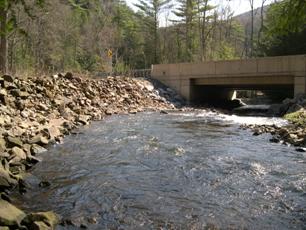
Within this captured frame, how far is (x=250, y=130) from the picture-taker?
14.2 m

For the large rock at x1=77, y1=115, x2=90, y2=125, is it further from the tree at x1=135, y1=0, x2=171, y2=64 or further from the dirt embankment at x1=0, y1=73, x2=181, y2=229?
the tree at x1=135, y1=0, x2=171, y2=64

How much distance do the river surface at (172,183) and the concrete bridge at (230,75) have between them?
11.5 m

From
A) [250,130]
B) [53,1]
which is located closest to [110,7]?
[53,1]

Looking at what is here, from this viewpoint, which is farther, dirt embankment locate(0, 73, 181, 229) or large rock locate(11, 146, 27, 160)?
large rock locate(11, 146, 27, 160)

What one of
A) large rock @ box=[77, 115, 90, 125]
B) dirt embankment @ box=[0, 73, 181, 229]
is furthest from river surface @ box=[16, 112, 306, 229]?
large rock @ box=[77, 115, 90, 125]

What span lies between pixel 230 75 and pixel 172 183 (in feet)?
60.4

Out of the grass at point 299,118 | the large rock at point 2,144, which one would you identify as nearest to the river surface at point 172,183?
the large rock at point 2,144

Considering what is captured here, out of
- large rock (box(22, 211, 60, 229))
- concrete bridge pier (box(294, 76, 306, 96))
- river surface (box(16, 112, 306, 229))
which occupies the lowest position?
river surface (box(16, 112, 306, 229))

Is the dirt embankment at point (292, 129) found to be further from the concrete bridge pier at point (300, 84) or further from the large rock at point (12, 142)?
the large rock at point (12, 142)

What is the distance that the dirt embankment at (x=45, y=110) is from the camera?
20.7 ft

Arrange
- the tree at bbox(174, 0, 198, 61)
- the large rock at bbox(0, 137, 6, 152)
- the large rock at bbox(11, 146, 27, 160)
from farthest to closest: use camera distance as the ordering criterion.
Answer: the tree at bbox(174, 0, 198, 61), the large rock at bbox(11, 146, 27, 160), the large rock at bbox(0, 137, 6, 152)

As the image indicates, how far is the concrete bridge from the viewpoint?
21875 mm

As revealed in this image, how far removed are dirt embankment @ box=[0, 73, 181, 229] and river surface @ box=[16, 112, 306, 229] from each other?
43 centimetres

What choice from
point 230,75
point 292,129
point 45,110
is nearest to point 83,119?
point 45,110
